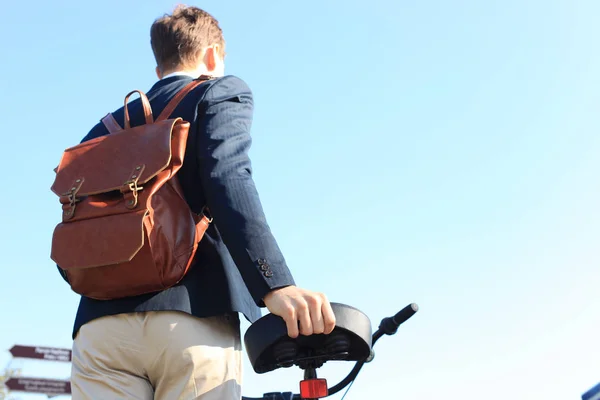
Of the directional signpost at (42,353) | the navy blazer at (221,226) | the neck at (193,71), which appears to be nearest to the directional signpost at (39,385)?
the directional signpost at (42,353)

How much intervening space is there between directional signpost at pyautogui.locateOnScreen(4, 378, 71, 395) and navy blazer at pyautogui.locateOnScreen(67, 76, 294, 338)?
20.5 feet

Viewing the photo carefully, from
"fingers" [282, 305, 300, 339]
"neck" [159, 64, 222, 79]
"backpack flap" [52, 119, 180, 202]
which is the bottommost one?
"fingers" [282, 305, 300, 339]

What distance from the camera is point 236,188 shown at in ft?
6.43

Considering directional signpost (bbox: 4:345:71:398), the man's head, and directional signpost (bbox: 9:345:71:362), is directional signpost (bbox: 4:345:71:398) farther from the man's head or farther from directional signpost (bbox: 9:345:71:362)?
the man's head

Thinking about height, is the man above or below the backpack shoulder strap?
below

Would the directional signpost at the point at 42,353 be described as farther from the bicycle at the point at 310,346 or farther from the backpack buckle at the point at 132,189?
the bicycle at the point at 310,346

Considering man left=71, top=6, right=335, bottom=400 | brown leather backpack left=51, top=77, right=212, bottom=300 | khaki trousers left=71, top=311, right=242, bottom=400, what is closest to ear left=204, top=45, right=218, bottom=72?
man left=71, top=6, right=335, bottom=400

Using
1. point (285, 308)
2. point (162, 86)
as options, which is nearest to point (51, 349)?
point (162, 86)

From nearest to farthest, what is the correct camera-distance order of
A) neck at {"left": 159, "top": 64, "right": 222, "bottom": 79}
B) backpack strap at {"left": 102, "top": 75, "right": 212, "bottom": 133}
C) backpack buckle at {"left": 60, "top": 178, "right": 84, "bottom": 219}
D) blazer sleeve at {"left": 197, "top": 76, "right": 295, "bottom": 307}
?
1. blazer sleeve at {"left": 197, "top": 76, "right": 295, "bottom": 307}
2. backpack buckle at {"left": 60, "top": 178, "right": 84, "bottom": 219}
3. backpack strap at {"left": 102, "top": 75, "right": 212, "bottom": 133}
4. neck at {"left": 159, "top": 64, "right": 222, "bottom": 79}

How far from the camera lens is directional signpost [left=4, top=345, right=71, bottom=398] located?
7637 mm

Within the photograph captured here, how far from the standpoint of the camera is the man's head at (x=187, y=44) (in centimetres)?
252

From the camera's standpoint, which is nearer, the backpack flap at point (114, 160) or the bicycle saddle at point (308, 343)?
the bicycle saddle at point (308, 343)

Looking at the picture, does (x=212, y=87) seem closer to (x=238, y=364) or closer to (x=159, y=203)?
(x=159, y=203)

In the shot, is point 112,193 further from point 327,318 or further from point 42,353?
point 42,353
